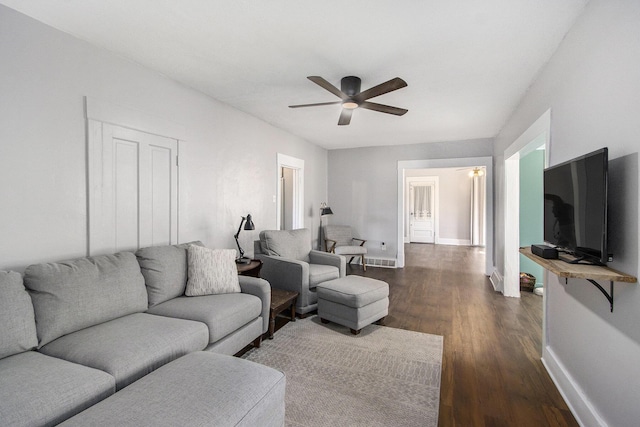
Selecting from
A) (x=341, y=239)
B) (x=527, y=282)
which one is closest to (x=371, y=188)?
(x=341, y=239)

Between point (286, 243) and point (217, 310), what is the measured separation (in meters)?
1.92

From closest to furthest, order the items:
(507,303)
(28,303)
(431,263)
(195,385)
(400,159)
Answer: (195,385) → (28,303) → (507,303) → (400,159) → (431,263)

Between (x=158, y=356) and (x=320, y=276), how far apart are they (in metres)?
2.20

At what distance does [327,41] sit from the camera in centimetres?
239

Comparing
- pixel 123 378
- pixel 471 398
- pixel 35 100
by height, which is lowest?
pixel 471 398

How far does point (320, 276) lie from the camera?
3779mm

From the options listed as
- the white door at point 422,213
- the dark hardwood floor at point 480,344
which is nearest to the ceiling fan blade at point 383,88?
the dark hardwood floor at point 480,344

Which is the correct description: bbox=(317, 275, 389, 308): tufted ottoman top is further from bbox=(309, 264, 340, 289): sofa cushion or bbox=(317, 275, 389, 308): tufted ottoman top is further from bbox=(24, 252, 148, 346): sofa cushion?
bbox=(24, 252, 148, 346): sofa cushion

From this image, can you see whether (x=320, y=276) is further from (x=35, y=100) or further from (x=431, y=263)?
(x=431, y=263)

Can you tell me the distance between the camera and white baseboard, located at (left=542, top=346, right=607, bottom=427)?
1.76 meters

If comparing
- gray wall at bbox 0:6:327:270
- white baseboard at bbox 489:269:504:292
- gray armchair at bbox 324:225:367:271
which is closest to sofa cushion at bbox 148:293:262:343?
gray wall at bbox 0:6:327:270

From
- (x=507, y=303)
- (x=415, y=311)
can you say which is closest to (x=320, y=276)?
(x=415, y=311)

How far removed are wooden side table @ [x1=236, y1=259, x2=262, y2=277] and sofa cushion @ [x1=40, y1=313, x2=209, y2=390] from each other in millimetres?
1181

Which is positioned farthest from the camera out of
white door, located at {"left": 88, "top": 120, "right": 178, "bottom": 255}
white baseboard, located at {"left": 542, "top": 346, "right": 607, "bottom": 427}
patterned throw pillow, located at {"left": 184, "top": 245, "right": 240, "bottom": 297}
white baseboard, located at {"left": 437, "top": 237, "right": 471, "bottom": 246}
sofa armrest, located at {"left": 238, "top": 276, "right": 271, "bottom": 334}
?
white baseboard, located at {"left": 437, "top": 237, "right": 471, "bottom": 246}
